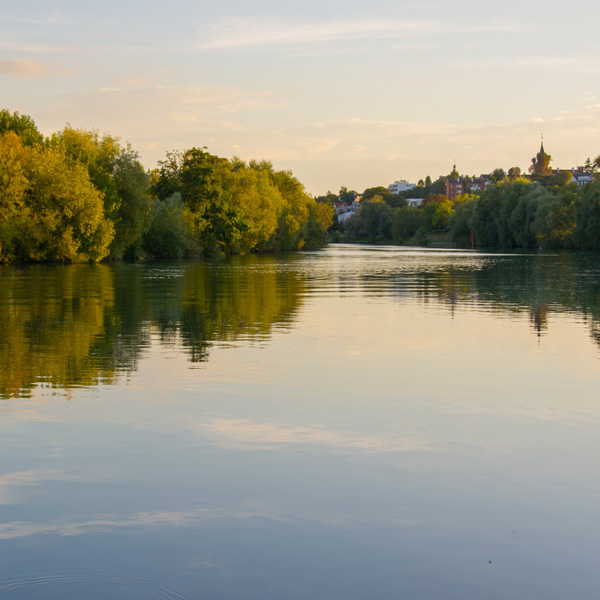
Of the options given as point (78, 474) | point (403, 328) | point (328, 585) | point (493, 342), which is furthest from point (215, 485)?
point (403, 328)

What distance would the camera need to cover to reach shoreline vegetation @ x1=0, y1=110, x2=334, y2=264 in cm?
5981

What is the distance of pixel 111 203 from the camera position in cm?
6750

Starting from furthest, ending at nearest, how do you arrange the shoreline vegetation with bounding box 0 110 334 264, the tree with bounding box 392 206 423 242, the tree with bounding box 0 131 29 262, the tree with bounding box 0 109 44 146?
the tree with bounding box 392 206 423 242 → the tree with bounding box 0 109 44 146 → the shoreline vegetation with bounding box 0 110 334 264 → the tree with bounding box 0 131 29 262

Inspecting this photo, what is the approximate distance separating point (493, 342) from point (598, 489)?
9.75 metres

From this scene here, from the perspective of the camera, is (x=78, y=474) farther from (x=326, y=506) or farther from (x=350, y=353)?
(x=350, y=353)

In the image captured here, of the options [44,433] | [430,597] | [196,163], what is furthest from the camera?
[196,163]

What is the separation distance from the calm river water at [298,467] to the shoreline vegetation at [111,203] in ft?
150

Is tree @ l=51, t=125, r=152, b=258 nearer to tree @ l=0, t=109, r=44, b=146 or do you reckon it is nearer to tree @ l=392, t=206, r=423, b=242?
tree @ l=0, t=109, r=44, b=146

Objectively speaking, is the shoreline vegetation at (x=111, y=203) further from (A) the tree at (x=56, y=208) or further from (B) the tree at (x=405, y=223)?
(B) the tree at (x=405, y=223)

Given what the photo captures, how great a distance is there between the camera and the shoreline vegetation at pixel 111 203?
59812mm

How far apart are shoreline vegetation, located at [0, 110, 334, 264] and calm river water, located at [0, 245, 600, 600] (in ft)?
150

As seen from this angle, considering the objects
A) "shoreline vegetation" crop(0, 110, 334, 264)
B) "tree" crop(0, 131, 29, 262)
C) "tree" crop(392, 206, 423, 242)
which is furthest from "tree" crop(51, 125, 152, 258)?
"tree" crop(392, 206, 423, 242)

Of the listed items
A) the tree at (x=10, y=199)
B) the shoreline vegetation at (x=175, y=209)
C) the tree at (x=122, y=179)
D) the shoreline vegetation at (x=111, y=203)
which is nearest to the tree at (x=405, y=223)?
the shoreline vegetation at (x=175, y=209)

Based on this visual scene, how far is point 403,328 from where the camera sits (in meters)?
18.8
